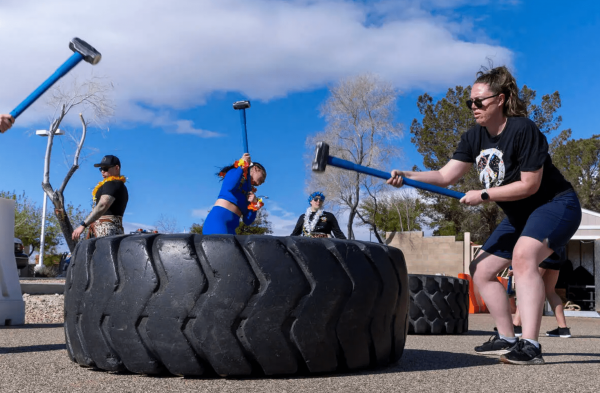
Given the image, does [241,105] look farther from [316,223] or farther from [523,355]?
[523,355]

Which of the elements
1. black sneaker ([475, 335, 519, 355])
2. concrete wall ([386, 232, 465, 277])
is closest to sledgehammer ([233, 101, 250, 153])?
black sneaker ([475, 335, 519, 355])

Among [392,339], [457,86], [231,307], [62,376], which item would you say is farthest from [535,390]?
[457,86]

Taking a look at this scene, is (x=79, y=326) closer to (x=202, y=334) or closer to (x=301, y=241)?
(x=202, y=334)

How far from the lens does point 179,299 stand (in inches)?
97.1

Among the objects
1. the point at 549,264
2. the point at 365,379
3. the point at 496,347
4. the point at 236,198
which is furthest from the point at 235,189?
the point at 549,264

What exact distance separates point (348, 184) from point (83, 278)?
29.6 metres

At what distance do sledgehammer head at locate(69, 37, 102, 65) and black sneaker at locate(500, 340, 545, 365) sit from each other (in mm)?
3017

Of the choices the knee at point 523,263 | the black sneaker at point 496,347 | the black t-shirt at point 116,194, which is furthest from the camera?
the black t-shirt at point 116,194

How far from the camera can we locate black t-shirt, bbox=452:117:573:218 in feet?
11.1

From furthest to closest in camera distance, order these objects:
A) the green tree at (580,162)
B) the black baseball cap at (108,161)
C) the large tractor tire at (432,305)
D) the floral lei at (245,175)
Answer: the green tree at (580,162)
the black baseball cap at (108,161)
the large tractor tire at (432,305)
the floral lei at (245,175)

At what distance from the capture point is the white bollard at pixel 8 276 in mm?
6332

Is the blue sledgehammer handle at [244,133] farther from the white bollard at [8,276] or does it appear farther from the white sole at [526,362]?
the white sole at [526,362]

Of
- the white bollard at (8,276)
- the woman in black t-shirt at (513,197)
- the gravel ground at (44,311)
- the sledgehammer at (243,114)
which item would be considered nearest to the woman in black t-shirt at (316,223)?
the sledgehammer at (243,114)

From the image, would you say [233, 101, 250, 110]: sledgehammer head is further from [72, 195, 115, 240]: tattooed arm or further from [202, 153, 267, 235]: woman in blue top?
[72, 195, 115, 240]: tattooed arm
